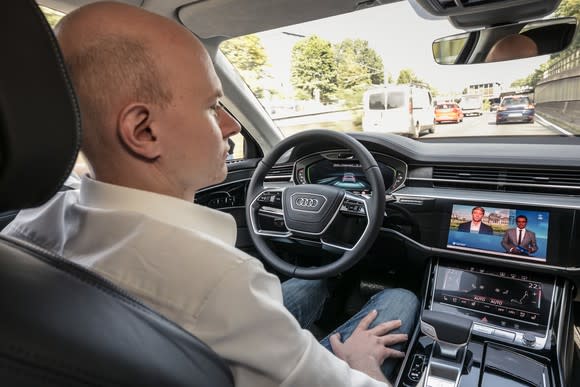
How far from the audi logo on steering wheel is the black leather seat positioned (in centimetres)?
139

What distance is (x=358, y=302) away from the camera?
2.64 m

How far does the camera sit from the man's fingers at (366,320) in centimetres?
153

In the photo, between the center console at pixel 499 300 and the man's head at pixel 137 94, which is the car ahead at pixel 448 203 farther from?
the man's head at pixel 137 94

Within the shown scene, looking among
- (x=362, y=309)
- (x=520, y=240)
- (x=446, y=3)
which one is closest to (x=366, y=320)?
(x=362, y=309)

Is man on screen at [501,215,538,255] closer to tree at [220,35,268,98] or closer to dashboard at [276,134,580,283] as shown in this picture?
dashboard at [276,134,580,283]

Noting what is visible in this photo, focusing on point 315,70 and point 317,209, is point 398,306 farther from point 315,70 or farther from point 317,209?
point 315,70

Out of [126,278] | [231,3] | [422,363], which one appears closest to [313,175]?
[231,3]

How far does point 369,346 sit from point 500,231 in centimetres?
90


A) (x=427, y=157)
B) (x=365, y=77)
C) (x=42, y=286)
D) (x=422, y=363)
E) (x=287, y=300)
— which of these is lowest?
(x=422, y=363)

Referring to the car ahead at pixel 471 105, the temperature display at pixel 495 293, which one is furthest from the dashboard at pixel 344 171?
the car ahead at pixel 471 105

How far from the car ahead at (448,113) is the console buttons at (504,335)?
1.50m

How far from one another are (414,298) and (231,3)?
1592 millimetres

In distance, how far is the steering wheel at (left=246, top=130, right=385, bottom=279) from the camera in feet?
6.06

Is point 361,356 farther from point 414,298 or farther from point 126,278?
point 126,278
